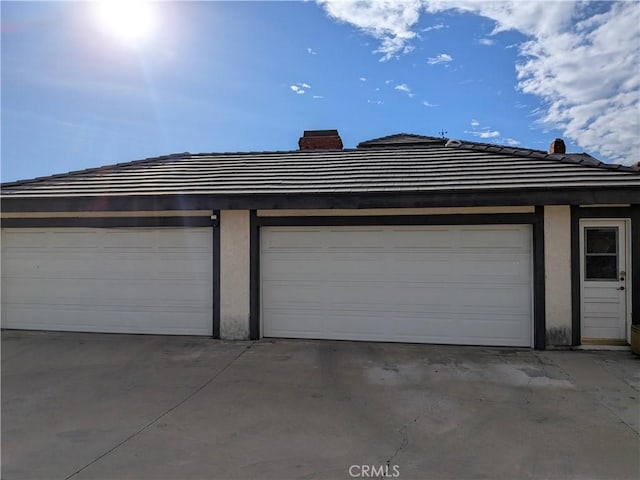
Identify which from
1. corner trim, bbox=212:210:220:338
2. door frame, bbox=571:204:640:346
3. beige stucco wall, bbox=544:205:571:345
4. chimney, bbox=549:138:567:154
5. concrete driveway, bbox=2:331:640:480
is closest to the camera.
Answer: concrete driveway, bbox=2:331:640:480

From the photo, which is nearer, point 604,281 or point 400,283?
point 604,281

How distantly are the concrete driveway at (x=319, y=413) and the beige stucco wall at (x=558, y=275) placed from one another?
422 mm

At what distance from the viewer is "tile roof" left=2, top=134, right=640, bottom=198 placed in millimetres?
6996

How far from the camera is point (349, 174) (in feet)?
26.9

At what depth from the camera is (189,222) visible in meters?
7.94

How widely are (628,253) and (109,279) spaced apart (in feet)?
30.2

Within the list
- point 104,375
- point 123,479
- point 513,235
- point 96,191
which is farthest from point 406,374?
point 96,191

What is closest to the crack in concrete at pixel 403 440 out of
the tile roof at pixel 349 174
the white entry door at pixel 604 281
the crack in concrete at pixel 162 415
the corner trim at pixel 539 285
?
the crack in concrete at pixel 162 415

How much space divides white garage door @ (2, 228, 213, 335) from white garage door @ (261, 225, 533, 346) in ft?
4.44

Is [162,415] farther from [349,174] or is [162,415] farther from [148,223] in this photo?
[349,174]

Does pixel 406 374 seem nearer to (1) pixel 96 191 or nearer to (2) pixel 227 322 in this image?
(2) pixel 227 322

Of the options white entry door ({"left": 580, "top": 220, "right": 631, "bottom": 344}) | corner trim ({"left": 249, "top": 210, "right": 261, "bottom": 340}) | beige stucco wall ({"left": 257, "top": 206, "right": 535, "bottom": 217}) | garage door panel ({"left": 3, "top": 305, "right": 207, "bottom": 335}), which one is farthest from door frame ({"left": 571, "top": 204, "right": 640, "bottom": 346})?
garage door panel ({"left": 3, "top": 305, "right": 207, "bottom": 335})

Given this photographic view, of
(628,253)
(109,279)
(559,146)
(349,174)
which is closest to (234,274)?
(109,279)

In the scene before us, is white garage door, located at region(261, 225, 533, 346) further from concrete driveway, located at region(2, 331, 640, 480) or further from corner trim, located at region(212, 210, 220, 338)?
corner trim, located at region(212, 210, 220, 338)
